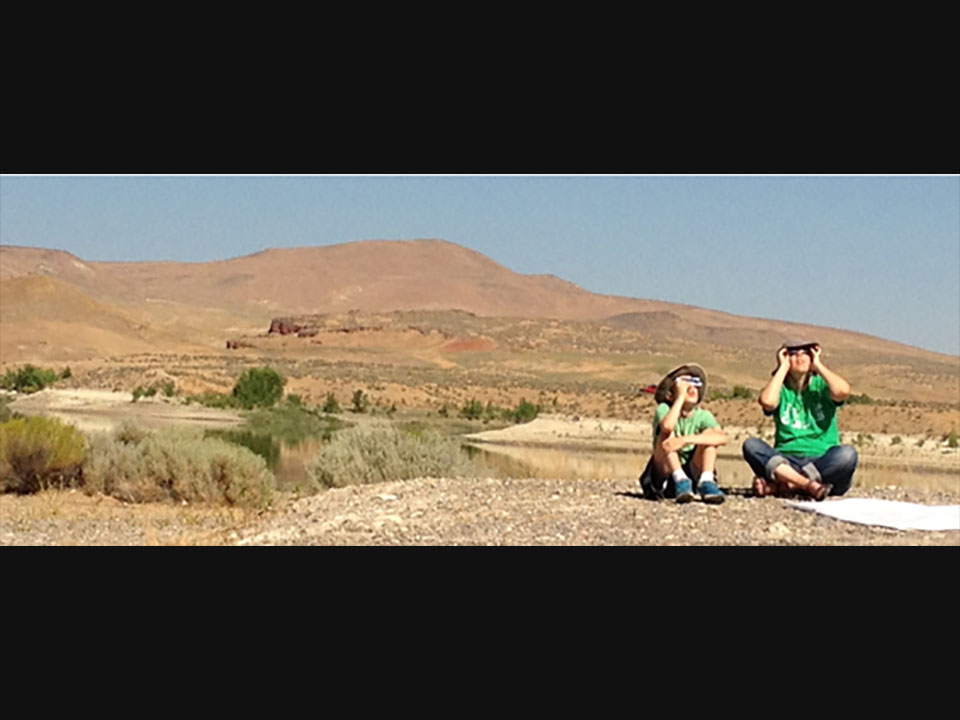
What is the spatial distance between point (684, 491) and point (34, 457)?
8088 millimetres

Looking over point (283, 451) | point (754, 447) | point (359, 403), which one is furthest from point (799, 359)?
point (359, 403)

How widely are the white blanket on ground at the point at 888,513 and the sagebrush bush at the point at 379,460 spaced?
6.13m

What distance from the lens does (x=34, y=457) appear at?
16.3m

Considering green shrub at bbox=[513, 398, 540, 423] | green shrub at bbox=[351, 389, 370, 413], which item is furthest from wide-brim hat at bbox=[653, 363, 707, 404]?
green shrub at bbox=[351, 389, 370, 413]

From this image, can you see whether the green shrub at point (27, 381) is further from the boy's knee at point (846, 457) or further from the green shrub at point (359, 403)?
the boy's knee at point (846, 457)

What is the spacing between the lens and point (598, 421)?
39.0 meters

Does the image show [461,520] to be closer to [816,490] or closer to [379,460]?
[816,490]

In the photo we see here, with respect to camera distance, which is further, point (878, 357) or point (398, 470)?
Answer: point (878, 357)

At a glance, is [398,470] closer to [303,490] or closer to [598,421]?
[303,490]

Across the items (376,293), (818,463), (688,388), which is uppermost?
(376,293)

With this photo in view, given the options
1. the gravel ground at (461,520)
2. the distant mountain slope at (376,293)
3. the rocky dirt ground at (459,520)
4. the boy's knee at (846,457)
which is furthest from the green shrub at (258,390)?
the distant mountain slope at (376,293)

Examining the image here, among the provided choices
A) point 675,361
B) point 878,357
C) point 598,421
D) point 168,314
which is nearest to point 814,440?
point 598,421

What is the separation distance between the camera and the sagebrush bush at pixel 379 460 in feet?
56.2

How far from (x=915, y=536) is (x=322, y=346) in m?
67.9
